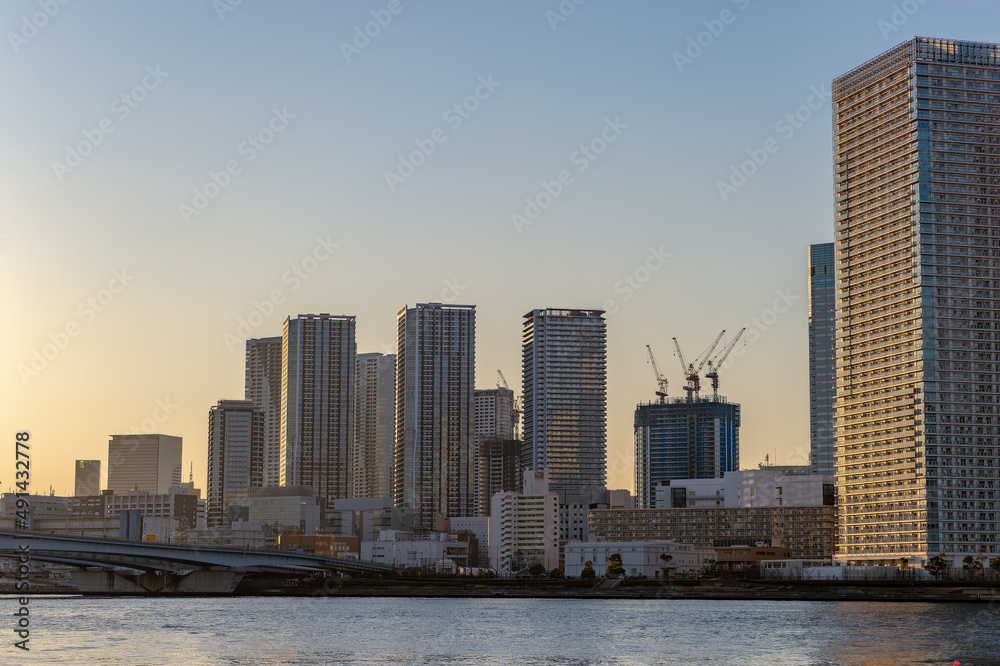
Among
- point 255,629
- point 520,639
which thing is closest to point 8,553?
point 255,629

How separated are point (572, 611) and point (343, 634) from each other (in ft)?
175

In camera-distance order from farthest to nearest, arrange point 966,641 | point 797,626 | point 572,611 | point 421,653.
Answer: point 572,611 → point 797,626 → point 966,641 → point 421,653

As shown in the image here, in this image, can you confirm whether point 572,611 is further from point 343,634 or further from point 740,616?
point 343,634

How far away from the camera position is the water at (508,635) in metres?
112

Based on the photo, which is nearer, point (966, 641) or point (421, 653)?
point (421, 653)

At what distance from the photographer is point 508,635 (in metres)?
138

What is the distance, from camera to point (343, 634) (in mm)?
137500

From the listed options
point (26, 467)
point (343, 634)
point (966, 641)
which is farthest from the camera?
point (343, 634)

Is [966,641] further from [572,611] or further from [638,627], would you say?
[572,611]

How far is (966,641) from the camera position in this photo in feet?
411

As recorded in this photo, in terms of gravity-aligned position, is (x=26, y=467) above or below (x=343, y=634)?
above

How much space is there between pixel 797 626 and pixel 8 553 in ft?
369

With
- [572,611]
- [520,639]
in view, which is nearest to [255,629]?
[520,639]

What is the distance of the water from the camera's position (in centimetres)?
11212
